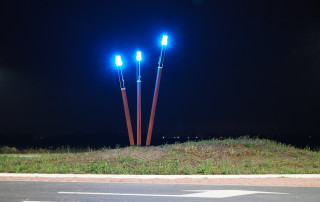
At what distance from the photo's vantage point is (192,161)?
13500mm

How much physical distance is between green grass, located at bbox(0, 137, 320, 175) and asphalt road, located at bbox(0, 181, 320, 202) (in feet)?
6.94

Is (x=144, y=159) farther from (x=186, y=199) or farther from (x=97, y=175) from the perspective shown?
(x=186, y=199)

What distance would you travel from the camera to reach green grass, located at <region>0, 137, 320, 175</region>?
39.6 ft

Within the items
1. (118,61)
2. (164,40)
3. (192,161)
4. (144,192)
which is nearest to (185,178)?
(192,161)

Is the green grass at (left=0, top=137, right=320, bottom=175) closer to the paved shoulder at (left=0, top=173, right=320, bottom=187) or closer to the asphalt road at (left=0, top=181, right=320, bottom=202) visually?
the paved shoulder at (left=0, top=173, right=320, bottom=187)

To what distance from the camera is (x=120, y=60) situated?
63.2 feet

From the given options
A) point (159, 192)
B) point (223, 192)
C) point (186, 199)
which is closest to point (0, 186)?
point (159, 192)

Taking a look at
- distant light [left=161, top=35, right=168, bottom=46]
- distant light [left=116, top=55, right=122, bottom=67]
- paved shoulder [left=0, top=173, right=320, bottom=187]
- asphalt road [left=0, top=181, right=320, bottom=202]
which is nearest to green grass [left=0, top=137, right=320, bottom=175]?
paved shoulder [left=0, top=173, right=320, bottom=187]

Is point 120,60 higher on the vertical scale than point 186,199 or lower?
higher

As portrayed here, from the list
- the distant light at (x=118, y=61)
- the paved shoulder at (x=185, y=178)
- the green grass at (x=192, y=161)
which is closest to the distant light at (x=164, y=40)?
the distant light at (x=118, y=61)

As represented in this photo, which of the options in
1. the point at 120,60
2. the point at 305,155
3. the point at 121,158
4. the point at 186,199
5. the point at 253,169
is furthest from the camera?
the point at 120,60

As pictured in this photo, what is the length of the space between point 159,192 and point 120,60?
37.8 ft

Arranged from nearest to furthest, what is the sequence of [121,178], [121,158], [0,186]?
1. [0,186]
2. [121,178]
3. [121,158]

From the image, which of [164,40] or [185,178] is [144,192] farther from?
[164,40]
